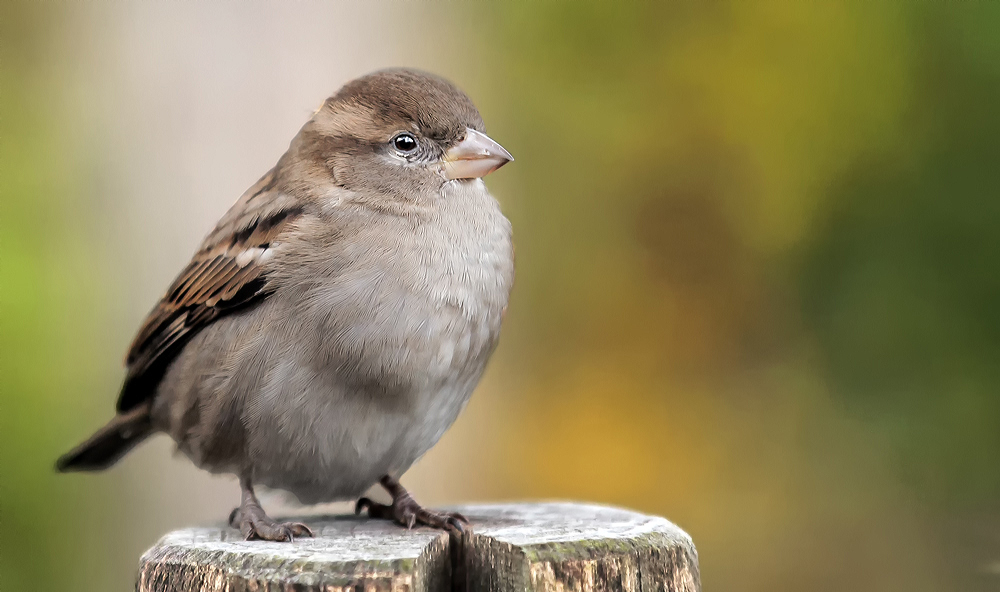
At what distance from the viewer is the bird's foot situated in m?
2.31

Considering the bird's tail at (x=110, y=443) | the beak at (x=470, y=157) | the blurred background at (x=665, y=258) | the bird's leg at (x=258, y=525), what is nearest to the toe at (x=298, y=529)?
the bird's leg at (x=258, y=525)

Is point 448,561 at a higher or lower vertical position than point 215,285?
lower

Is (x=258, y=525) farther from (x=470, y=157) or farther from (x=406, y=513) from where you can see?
(x=470, y=157)

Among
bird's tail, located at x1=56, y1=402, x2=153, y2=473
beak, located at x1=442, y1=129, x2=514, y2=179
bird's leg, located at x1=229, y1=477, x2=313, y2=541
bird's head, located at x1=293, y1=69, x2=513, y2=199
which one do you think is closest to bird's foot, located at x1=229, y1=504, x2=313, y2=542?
bird's leg, located at x1=229, y1=477, x2=313, y2=541

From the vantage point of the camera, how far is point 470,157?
2.73 meters

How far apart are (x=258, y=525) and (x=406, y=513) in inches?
14.9

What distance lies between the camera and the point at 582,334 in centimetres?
509

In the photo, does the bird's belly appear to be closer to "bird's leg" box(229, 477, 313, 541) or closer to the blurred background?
"bird's leg" box(229, 477, 313, 541)

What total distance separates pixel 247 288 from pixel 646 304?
2.74 metres

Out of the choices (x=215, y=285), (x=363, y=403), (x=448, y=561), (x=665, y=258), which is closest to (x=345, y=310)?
(x=363, y=403)

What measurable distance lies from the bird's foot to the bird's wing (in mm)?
554

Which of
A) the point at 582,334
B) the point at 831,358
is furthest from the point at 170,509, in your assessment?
the point at 831,358

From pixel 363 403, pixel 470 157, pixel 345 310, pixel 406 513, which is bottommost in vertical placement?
pixel 406 513

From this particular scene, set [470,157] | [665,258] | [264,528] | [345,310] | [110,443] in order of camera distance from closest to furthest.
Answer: [264,528] < [345,310] < [470,157] < [110,443] < [665,258]
